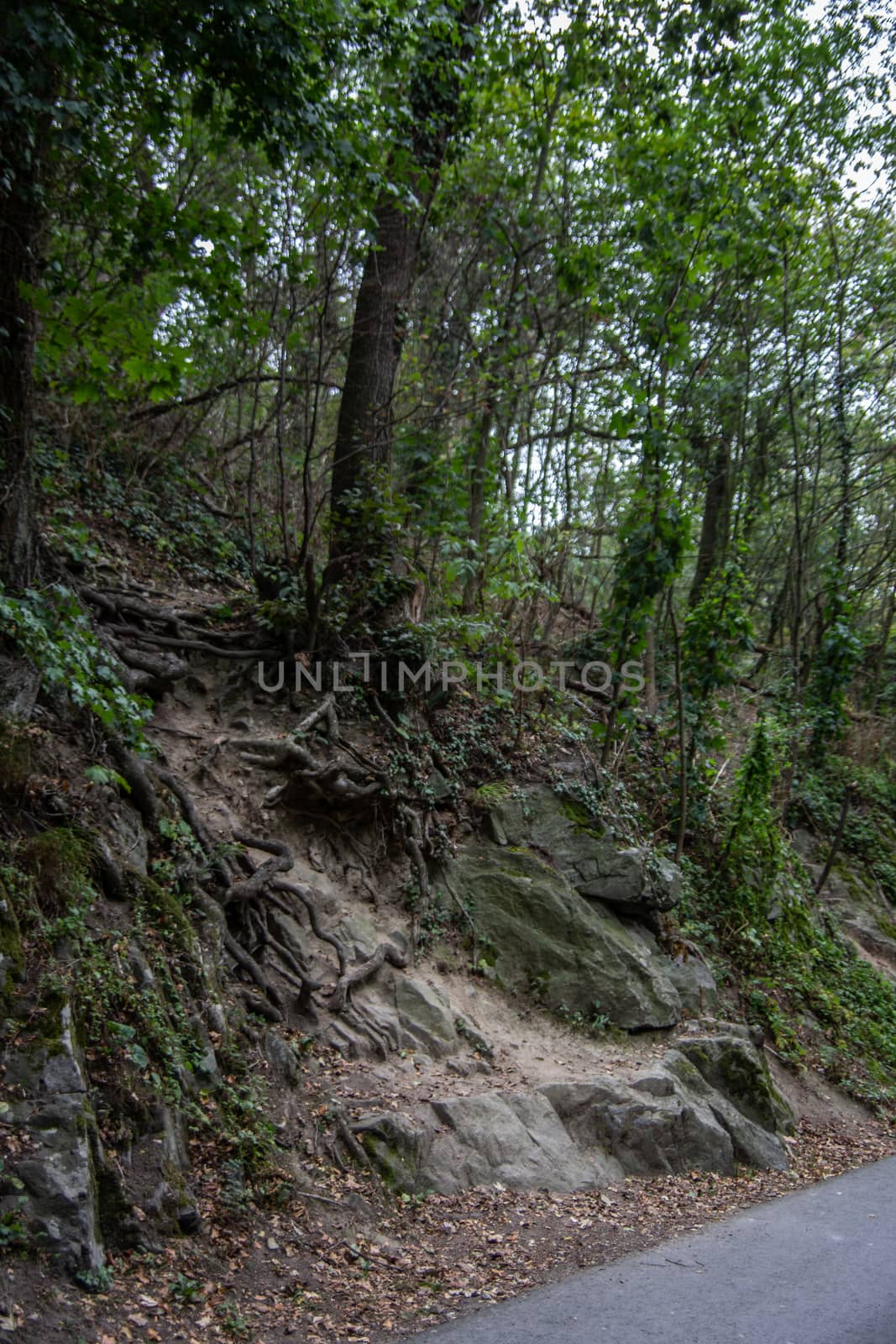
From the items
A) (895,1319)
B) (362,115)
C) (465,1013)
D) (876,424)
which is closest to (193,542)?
(362,115)

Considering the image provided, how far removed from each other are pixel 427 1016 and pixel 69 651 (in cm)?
437

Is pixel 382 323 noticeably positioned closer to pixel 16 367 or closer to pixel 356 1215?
pixel 16 367

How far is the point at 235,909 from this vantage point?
7.20 meters

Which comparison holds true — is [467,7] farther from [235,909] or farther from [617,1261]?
[617,1261]

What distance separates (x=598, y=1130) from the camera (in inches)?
299

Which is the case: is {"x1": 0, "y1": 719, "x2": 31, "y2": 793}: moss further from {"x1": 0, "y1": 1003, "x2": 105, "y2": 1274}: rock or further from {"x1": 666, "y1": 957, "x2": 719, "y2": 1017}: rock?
{"x1": 666, "y1": 957, "x2": 719, "y2": 1017}: rock

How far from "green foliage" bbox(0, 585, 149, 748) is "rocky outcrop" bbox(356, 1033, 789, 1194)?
122 inches

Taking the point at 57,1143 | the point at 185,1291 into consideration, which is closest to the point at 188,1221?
the point at 185,1291

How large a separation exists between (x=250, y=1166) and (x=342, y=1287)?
32.4 inches

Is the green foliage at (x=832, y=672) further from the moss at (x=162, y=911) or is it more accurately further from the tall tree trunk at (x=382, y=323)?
the moss at (x=162, y=911)

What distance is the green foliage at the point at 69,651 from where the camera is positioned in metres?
5.25

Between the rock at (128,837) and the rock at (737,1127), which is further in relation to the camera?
the rock at (737,1127)

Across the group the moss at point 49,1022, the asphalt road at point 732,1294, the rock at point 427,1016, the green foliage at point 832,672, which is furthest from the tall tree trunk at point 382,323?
the green foliage at point 832,672

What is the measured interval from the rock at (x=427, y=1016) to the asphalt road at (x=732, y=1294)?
7.61 ft
